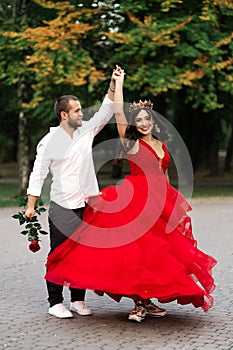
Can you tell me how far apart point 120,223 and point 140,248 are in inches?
11.4

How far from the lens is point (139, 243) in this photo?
6.80 m

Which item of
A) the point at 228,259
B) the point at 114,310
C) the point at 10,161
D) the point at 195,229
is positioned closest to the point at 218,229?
the point at 195,229

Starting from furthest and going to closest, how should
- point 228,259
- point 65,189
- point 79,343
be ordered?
point 228,259 → point 65,189 → point 79,343

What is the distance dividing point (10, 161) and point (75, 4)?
105 ft

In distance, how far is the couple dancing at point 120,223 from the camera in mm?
6695

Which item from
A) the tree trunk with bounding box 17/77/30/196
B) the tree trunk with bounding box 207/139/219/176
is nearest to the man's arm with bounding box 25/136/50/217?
the tree trunk with bounding box 17/77/30/196

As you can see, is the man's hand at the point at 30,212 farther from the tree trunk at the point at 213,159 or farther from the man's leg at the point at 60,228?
the tree trunk at the point at 213,159

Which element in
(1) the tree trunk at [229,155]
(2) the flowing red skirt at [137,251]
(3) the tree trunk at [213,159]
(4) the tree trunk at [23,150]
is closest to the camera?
(2) the flowing red skirt at [137,251]

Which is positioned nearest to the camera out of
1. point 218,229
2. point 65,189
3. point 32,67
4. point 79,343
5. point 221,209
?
point 79,343

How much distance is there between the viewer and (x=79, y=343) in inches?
243

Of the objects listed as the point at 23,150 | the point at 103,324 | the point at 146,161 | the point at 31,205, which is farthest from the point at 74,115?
the point at 23,150

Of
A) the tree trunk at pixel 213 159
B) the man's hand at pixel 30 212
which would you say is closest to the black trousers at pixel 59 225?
the man's hand at pixel 30 212

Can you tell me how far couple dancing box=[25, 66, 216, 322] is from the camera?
6.70 metres

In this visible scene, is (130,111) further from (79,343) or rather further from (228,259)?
(228,259)
